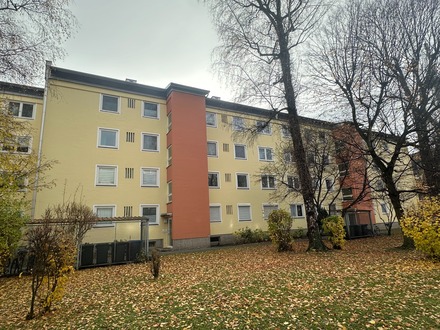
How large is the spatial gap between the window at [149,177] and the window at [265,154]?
37.9 ft

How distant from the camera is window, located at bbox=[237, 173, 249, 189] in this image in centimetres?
2675

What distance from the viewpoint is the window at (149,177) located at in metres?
22.5

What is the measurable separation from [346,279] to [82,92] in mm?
22616

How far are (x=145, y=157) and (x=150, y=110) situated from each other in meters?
4.59

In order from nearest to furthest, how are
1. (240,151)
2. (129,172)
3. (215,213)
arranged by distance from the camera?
1. (129,172)
2. (215,213)
3. (240,151)

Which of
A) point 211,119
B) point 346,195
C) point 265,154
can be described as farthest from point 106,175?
point 346,195

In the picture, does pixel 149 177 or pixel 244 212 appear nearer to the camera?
pixel 149 177

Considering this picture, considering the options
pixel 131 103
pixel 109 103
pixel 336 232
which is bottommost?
pixel 336 232

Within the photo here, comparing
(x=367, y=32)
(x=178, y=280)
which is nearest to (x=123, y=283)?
(x=178, y=280)

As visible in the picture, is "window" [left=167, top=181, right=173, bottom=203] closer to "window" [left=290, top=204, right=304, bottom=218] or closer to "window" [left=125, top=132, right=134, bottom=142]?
"window" [left=125, top=132, right=134, bottom=142]

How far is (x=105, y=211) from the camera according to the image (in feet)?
67.5

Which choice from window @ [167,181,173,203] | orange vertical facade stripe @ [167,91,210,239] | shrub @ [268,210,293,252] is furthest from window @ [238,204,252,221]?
shrub @ [268,210,293,252]

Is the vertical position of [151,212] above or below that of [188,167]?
below

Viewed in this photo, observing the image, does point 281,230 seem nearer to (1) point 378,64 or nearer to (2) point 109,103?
(1) point 378,64
